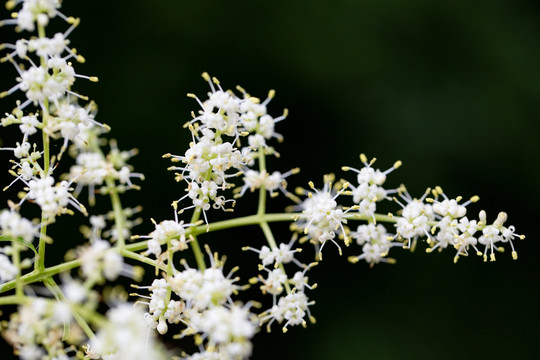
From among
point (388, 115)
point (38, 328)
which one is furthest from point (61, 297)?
point (388, 115)

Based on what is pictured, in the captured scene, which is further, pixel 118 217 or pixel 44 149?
pixel 118 217

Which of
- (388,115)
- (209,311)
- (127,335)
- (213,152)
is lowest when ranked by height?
(127,335)

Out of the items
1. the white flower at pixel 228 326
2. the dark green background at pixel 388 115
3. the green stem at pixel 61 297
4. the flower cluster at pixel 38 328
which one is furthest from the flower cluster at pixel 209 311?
the dark green background at pixel 388 115

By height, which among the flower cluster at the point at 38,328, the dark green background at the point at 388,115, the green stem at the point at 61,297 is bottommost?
Result: the flower cluster at the point at 38,328

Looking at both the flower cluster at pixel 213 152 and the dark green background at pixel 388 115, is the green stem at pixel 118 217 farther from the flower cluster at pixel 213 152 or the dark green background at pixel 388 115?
the dark green background at pixel 388 115

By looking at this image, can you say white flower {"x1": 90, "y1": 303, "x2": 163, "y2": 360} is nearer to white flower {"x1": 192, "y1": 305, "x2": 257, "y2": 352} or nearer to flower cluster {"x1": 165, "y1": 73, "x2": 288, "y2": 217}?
white flower {"x1": 192, "y1": 305, "x2": 257, "y2": 352}

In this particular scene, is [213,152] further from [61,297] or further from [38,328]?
[38,328]

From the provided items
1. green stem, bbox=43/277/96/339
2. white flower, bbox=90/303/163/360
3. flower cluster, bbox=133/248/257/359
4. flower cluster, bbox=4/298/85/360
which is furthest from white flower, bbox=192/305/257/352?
green stem, bbox=43/277/96/339

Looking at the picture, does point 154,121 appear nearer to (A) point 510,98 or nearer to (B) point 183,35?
(B) point 183,35

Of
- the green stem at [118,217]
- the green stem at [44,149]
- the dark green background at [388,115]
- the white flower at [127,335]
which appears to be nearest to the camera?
the white flower at [127,335]
